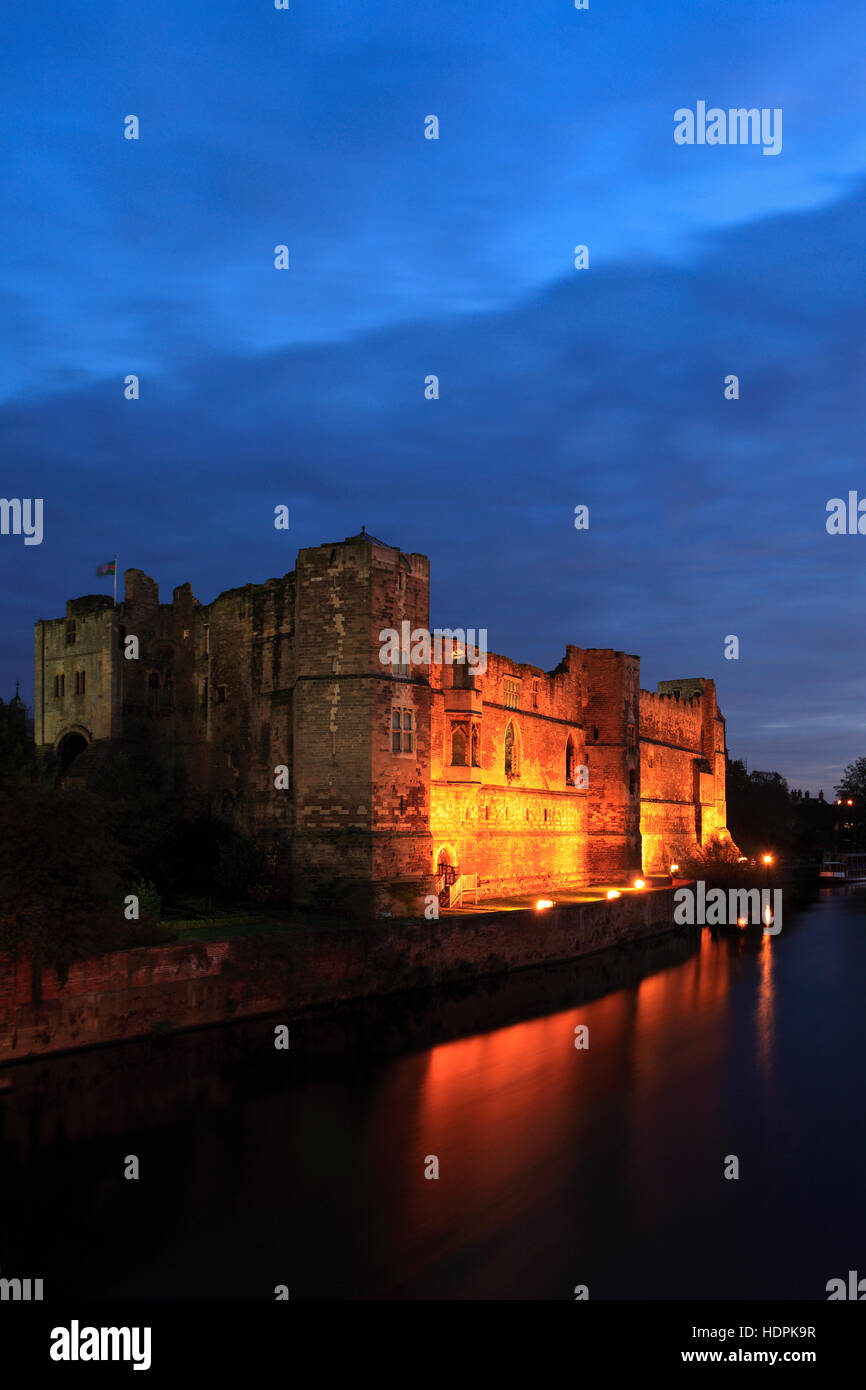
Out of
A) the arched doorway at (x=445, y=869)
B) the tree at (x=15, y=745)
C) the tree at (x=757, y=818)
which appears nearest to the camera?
the tree at (x=15, y=745)

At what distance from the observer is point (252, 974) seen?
1823 cm

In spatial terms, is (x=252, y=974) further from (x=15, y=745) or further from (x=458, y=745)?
(x=458, y=745)

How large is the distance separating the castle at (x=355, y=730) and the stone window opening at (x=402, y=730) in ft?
0.15

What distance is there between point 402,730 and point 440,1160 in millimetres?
12038

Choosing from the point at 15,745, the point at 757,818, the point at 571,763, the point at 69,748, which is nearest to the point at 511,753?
the point at 571,763

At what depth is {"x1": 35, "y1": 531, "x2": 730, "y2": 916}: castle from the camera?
941 inches

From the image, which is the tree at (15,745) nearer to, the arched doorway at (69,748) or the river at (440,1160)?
the arched doorway at (69,748)

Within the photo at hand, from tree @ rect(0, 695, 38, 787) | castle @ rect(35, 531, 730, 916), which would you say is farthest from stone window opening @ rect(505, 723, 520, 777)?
tree @ rect(0, 695, 38, 787)

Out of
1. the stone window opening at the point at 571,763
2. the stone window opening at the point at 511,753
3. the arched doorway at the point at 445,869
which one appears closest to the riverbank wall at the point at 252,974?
the arched doorway at the point at 445,869

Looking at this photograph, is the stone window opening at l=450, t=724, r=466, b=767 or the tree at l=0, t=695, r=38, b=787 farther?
the stone window opening at l=450, t=724, r=466, b=767

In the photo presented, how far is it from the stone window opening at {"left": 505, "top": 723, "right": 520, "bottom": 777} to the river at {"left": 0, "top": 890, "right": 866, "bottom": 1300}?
38.3 feet

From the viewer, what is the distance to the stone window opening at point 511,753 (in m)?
32.6

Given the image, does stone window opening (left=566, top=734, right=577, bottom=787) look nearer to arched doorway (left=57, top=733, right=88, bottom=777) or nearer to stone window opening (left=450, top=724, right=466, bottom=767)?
stone window opening (left=450, top=724, right=466, bottom=767)
